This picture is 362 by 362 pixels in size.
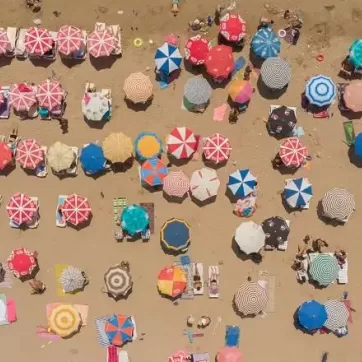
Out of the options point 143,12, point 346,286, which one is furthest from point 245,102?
point 346,286

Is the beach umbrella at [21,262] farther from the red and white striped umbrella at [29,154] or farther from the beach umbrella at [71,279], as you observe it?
the red and white striped umbrella at [29,154]

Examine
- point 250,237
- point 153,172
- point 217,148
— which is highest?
point 217,148

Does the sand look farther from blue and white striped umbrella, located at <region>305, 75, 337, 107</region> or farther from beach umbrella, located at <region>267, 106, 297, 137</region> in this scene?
blue and white striped umbrella, located at <region>305, 75, 337, 107</region>

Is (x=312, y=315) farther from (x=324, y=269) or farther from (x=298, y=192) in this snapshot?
(x=298, y=192)

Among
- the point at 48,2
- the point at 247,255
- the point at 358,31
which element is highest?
the point at 48,2

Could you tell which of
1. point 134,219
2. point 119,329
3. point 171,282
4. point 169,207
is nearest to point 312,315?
point 171,282

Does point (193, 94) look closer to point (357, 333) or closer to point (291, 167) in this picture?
point (291, 167)
